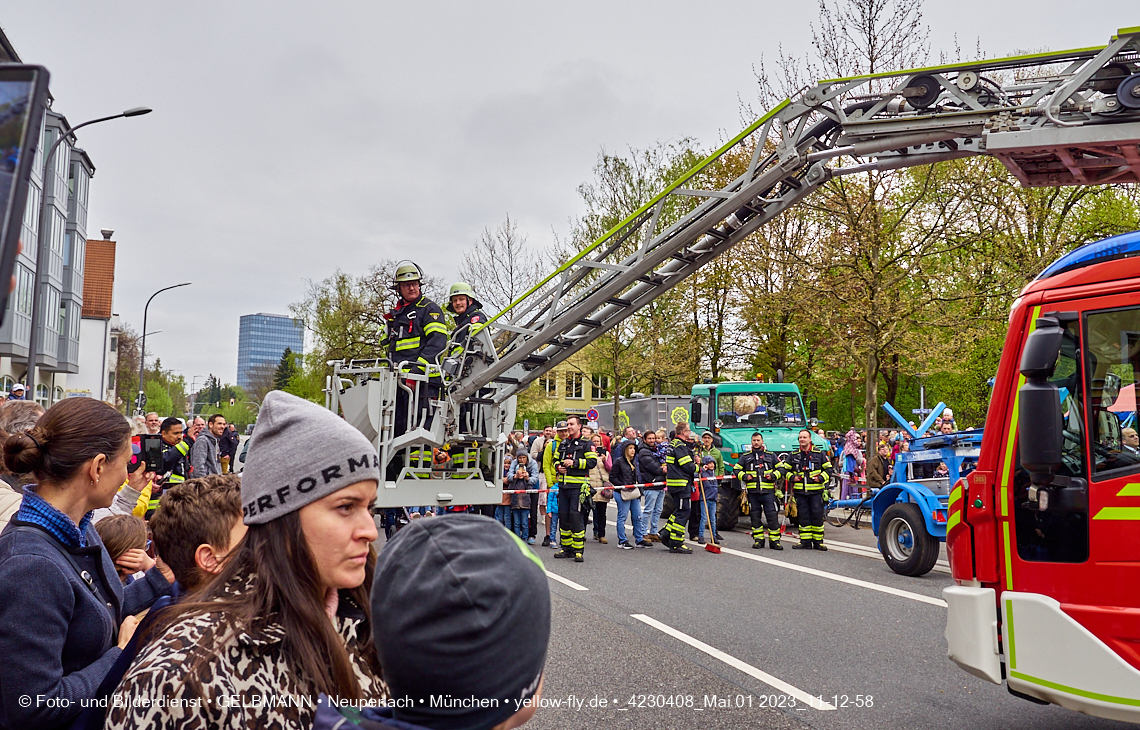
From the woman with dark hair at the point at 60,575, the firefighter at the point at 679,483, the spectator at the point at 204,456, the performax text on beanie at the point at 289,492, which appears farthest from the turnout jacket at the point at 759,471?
the performax text on beanie at the point at 289,492

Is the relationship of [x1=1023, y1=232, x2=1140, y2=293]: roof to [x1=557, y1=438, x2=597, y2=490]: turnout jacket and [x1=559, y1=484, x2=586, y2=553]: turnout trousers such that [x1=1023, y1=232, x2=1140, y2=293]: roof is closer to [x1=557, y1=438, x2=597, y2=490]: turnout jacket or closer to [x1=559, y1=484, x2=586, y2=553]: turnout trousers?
[x1=559, y1=484, x2=586, y2=553]: turnout trousers

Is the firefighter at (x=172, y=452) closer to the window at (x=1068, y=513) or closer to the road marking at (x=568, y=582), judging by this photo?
the road marking at (x=568, y=582)

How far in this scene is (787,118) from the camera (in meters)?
8.12

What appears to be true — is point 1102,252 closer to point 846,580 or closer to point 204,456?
point 846,580

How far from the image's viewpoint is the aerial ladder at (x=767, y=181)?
221 inches

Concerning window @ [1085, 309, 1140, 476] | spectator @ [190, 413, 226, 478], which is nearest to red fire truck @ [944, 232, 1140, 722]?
window @ [1085, 309, 1140, 476]

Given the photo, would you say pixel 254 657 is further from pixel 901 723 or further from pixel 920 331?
pixel 920 331

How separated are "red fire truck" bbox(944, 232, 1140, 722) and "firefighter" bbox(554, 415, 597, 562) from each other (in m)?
8.10

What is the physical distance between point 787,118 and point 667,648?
16.3 ft

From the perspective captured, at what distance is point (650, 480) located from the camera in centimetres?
1362

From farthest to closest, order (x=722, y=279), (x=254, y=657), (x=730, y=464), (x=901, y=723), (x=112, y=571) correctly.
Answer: (x=722, y=279) → (x=730, y=464) → (x=901, y=723) → (x=112, y=571) → (x=254, y=657)

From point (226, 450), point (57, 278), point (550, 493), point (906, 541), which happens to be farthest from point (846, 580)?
point (57, 278)

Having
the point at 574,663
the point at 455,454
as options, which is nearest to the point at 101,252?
the point at 455,454

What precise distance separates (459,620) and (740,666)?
217 inches
